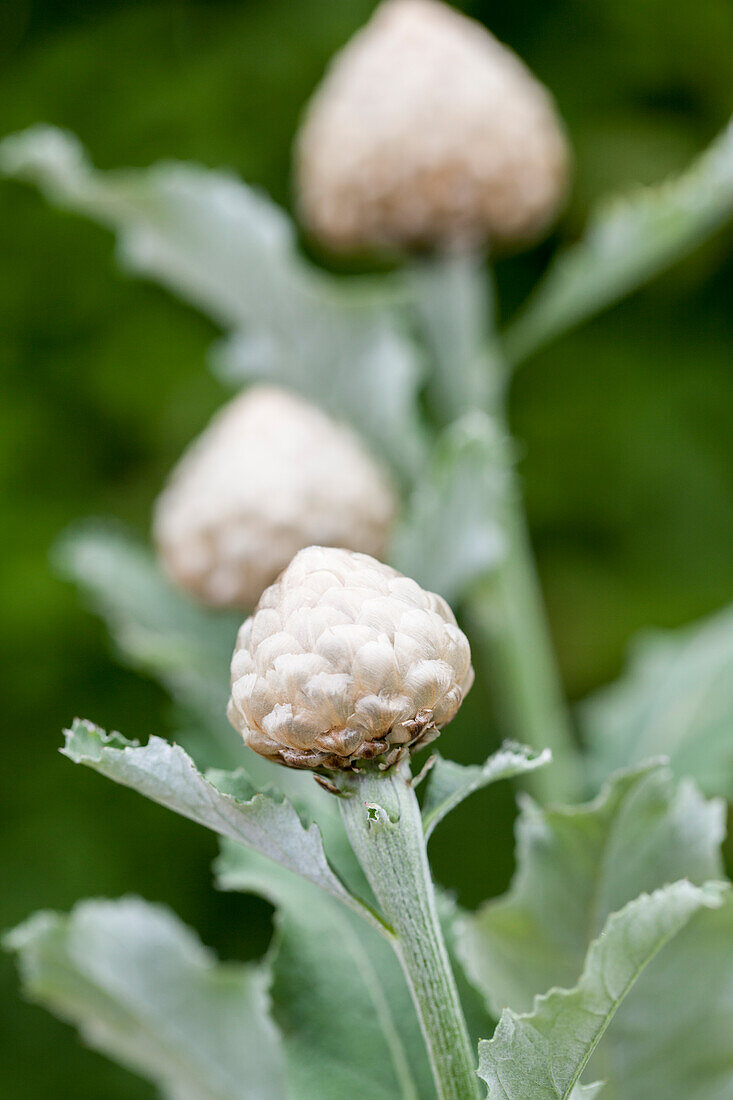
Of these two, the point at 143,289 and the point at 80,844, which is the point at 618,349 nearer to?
the point at 143,289

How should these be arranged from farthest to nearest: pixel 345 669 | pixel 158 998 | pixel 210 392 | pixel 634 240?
pixel 210 392 → pixel 634 240 → pixel 158 998 → pixel 345 669

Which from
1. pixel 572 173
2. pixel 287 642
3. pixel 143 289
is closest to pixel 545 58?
pixel 572 173

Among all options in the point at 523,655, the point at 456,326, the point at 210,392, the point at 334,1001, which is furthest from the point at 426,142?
the point at 210,392

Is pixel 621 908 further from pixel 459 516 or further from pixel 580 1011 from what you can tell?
pixel 459 516

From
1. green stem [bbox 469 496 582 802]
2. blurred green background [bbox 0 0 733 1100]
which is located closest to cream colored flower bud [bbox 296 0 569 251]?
green stem [bbox 469 496 582 802]

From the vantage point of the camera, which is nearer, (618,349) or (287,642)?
(287,642)

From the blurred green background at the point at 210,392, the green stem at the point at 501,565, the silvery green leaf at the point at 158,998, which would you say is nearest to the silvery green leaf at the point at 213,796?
the silvery green leaf at the point at 158,998

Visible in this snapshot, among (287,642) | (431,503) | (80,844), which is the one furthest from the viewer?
(80,844)
